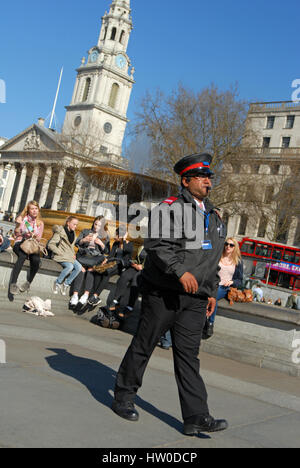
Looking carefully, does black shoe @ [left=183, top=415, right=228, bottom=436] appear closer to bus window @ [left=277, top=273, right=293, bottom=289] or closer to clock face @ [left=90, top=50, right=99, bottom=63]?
bus window @ [left=277, top=273, right=293, bottom=289]

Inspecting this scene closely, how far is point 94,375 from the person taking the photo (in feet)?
16.6

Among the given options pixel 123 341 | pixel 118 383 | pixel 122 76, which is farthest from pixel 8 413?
pixel 122 76

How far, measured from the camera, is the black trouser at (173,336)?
397 cm

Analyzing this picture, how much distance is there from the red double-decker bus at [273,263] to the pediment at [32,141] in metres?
50.1

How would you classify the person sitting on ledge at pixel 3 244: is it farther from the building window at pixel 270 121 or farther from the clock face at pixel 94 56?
the clock face at pixel 94 56

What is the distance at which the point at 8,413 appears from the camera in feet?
11.4

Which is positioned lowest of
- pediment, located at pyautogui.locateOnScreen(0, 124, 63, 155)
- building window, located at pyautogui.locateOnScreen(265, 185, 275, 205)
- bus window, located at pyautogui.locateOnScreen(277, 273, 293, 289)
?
bus window, located at pyautogui.locateOnScreen(277, 273, 293, 289)

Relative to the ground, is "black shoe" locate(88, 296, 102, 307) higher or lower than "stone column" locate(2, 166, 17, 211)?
lower

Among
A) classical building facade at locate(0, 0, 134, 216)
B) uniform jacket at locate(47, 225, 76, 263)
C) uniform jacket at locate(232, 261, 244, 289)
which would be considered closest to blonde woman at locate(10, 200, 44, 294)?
uniform jacket at locate(47, 225, 76, 263)

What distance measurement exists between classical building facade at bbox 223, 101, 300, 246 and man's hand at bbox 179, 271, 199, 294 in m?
31.7

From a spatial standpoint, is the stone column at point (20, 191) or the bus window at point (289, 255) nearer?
the bus window at point (289, 255)

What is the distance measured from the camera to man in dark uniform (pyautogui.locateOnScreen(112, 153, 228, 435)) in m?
3.89

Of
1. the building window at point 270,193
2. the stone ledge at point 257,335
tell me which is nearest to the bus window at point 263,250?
the building window at point 270,193

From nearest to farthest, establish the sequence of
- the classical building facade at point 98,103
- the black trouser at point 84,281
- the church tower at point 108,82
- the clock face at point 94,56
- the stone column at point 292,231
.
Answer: the black trouser at point 84,281 < the stone column at point 292,231 < the classical building facade at point 98,103 < the church tower at point 108,82 < the clock face at point 94,56
